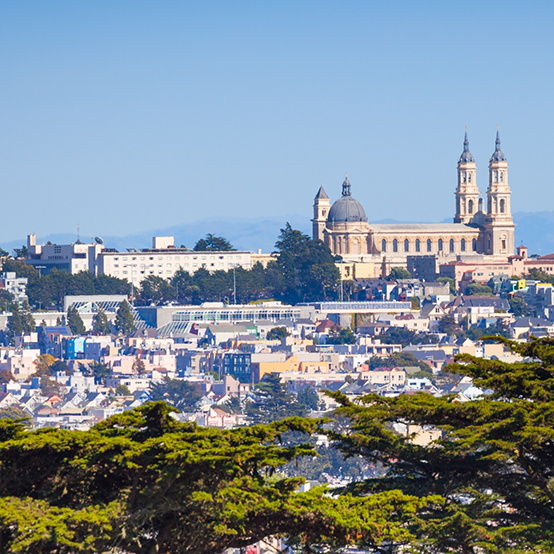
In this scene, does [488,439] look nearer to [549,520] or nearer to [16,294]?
[549,520]

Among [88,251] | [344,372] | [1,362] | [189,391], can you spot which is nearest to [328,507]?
[189,391]

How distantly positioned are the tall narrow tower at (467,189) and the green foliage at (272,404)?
1975 inches

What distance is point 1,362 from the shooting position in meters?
91.1

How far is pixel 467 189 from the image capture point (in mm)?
126312

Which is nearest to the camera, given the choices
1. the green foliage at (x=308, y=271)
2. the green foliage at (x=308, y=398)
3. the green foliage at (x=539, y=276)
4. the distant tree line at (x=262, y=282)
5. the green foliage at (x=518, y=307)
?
the green foliage at (x=308, y=398)

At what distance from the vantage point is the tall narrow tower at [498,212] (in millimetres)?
120438

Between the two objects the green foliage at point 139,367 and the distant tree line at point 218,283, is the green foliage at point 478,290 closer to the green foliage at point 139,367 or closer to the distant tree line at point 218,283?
the distant tree line at point 218,283

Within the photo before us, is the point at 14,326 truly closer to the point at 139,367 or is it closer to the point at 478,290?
the point at 139,367

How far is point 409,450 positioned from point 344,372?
233 feet

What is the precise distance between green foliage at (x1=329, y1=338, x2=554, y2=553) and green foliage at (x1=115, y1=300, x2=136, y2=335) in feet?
285

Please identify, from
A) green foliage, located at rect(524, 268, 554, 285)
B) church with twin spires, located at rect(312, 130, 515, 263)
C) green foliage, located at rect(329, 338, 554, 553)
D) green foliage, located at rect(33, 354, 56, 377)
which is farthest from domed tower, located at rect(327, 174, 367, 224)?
green foliage, located at rect(329, 338, 554, 553)

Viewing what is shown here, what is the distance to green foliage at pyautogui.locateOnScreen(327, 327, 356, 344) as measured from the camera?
320ft

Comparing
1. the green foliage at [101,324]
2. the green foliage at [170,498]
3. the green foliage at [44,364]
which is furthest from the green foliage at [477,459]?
the green foliage at [101,324]

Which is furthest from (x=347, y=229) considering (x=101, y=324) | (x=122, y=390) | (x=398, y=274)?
(x=122, y=390)
